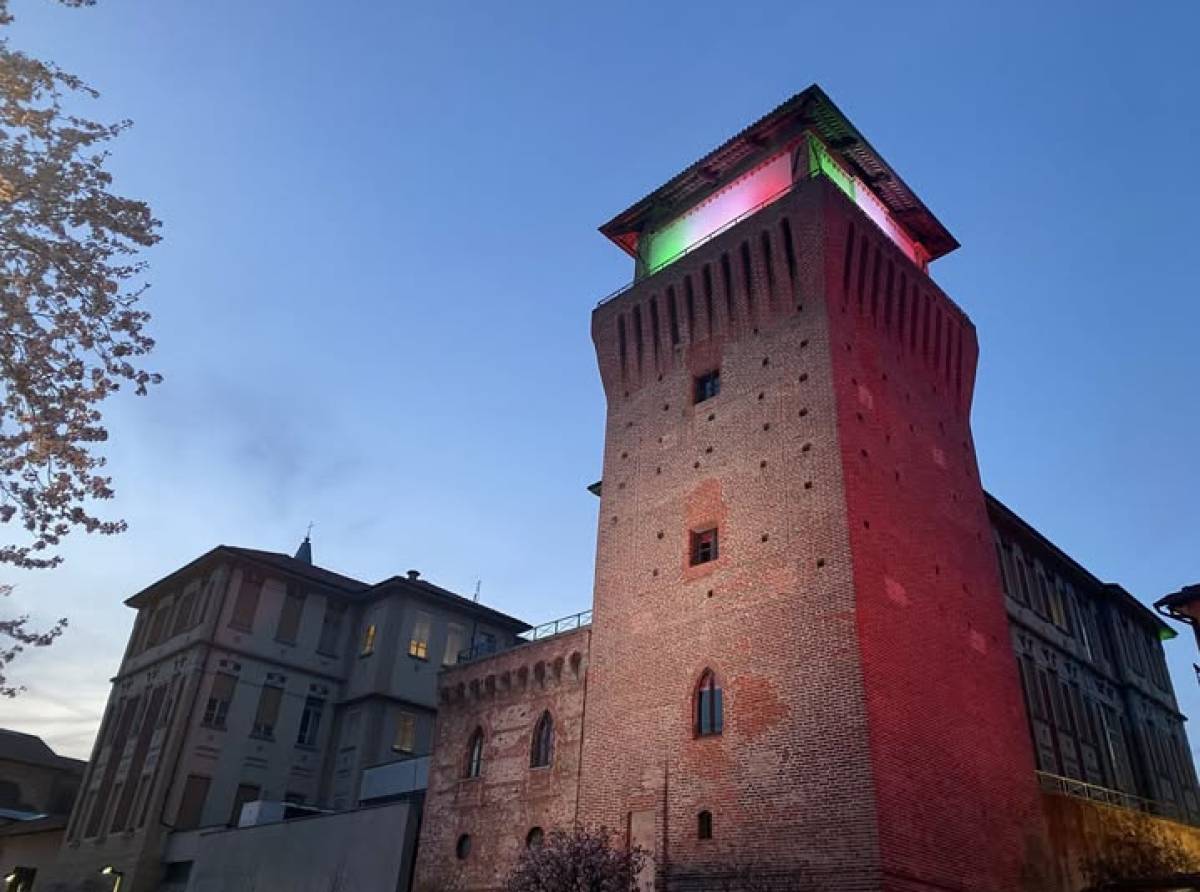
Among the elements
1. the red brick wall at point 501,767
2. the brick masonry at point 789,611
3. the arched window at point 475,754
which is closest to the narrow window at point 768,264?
the brick masonry at point 789,611

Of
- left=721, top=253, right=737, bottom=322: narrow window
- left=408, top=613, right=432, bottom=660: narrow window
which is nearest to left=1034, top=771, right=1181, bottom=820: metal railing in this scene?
left=721, top=253, right=737, bottom=322: narrow window

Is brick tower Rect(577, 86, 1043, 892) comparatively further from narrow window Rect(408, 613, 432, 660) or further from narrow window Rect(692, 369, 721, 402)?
narrow window Rect(408, 613, 432, 660)

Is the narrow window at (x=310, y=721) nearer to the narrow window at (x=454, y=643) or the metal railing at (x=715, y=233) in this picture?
the narrow window at (x=454, y=643)

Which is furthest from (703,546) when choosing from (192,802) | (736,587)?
(192,802)

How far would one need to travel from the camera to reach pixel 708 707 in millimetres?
19594

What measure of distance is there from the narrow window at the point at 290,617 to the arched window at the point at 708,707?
2367 cm

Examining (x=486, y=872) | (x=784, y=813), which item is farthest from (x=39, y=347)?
(x=486, y=872)

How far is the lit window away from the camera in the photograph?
126ft

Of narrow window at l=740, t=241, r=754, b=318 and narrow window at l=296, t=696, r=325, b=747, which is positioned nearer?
narrow window at l=740, t=241, r=754, b=318

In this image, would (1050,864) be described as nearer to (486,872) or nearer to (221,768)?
(486,872)

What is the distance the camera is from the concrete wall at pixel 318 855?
82.9ft

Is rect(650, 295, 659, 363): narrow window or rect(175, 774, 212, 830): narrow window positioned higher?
rect(650, 295, 659, 363): narrow window

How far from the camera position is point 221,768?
3428 centimetres

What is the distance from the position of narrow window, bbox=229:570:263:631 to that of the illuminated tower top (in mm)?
20799
